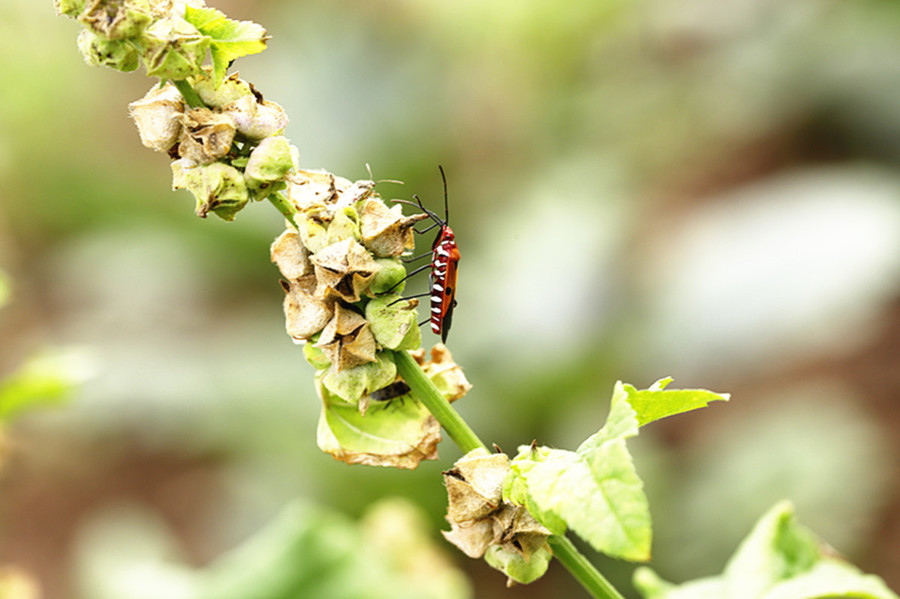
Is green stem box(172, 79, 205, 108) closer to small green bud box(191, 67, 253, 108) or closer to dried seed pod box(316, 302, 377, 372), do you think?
small green bud box(191, 67, 253, 108)

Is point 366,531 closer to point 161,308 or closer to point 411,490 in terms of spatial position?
point 411,490

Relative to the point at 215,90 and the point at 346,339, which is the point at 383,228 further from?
the point at 215,90

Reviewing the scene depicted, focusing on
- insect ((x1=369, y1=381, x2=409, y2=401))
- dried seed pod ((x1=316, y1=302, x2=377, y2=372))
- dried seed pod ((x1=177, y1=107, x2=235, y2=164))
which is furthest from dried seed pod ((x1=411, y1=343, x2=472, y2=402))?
dried seed pod ((x1=177, y1=107, x2=235, y2=164))

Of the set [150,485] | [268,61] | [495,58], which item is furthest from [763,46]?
[150,485]

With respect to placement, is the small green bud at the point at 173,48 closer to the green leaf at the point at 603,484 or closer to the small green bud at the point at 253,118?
the small green bud at the point at 253,118

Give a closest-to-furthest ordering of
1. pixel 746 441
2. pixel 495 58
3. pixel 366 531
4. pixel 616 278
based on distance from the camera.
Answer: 1. pixel 366 531
2. pixel 746 441
3. pixel 616 278
4. pixel 495 58

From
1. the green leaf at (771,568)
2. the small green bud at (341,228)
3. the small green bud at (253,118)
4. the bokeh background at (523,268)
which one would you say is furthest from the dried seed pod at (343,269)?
the bokeh background at (523,268)

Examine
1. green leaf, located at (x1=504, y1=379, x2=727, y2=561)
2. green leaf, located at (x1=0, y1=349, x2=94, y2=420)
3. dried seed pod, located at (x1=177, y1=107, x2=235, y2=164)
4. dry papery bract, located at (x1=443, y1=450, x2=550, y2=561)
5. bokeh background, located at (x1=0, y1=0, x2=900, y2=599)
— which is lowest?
bokeh background, located at (x1=0, y1=0, x2=900, y2=599)
